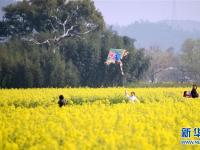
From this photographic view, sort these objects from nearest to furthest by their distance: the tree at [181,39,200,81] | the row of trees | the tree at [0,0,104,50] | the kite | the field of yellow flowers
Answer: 1. the field of yellow flowers
2. the row of trees
3. the kite
4. the tree at [0,0,104,50]
5. the tree at [181,39,200,81]

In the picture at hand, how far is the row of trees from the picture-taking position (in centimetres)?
4169

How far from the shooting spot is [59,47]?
48688mm

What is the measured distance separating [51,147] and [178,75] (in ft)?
318

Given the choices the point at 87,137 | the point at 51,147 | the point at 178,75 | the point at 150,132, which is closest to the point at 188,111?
the point at 150,132

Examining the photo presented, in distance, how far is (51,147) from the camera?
33.2 feet

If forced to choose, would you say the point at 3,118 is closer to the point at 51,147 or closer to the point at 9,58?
the point at 51,147

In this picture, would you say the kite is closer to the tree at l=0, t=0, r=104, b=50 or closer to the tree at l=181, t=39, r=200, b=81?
the tree at l=0, t=0, r=104, b=50

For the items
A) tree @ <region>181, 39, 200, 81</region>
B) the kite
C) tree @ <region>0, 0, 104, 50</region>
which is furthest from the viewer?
tree @ <region>181, 39, 200, 81</region>

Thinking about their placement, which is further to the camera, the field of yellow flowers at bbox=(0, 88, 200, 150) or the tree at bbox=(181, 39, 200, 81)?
the tree at bbox=(181, 39, 200, 81)

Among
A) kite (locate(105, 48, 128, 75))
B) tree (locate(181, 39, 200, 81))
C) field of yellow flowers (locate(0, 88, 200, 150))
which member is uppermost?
tree (locate(181, 39, 200, 81))

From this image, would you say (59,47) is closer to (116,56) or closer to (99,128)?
(116,56)

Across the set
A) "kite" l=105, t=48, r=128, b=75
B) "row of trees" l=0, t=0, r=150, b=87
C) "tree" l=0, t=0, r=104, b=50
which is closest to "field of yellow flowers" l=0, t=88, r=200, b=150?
"row of trees" l=0, t=0, r=150, b=87

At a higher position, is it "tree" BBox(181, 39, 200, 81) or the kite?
"tree" BBox(181, 39, 200, 81)

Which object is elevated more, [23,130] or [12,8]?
→ [12,8]
